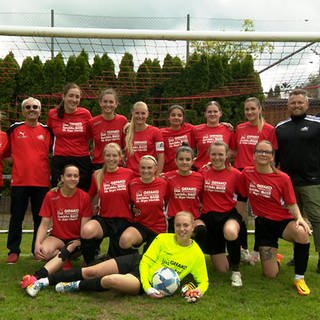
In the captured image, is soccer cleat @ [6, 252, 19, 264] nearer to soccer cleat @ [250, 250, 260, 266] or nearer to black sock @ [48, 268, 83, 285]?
black sock @ [48, 268, 83, 285]

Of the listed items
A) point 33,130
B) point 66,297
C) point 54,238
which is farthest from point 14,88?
point 66,297

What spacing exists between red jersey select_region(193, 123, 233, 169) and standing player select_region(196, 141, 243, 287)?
594 mm

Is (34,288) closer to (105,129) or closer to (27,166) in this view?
(27,166)

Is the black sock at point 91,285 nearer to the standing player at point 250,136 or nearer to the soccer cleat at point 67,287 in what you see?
the soccer cleat at point 67,287

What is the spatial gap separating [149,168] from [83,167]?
1097mm

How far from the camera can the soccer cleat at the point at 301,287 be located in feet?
13.9

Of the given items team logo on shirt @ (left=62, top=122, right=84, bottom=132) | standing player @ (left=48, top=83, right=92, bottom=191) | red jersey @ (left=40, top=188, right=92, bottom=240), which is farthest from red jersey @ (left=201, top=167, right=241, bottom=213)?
team logo on shirt @ (left=62, top=122, right=84, bottom=132)

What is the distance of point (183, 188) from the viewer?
4781mm

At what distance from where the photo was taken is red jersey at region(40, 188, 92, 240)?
4.85 meters

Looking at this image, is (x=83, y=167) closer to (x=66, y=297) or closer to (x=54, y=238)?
(x=54, y=238)

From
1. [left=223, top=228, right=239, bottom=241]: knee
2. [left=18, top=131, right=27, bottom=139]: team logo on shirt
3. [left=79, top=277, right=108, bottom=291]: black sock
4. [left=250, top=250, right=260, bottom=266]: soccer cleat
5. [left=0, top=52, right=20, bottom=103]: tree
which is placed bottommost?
[left=250, top=250, right=260, bottom=266]: soccer cleat

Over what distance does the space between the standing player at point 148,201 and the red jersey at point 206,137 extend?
899 mm

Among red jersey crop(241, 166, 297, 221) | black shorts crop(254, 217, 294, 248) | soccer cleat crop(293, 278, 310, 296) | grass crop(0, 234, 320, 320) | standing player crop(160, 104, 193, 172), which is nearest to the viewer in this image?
grass crop(0, 234, 320, 320)

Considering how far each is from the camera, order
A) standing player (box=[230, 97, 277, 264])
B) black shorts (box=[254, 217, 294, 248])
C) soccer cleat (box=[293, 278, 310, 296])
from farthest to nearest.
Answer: standing player (box=[230, 97, 277, 264]) → black shorts (box=[254, 217, 294, 248]) → soccer cleat (box=[293, 278, 310, 296])
